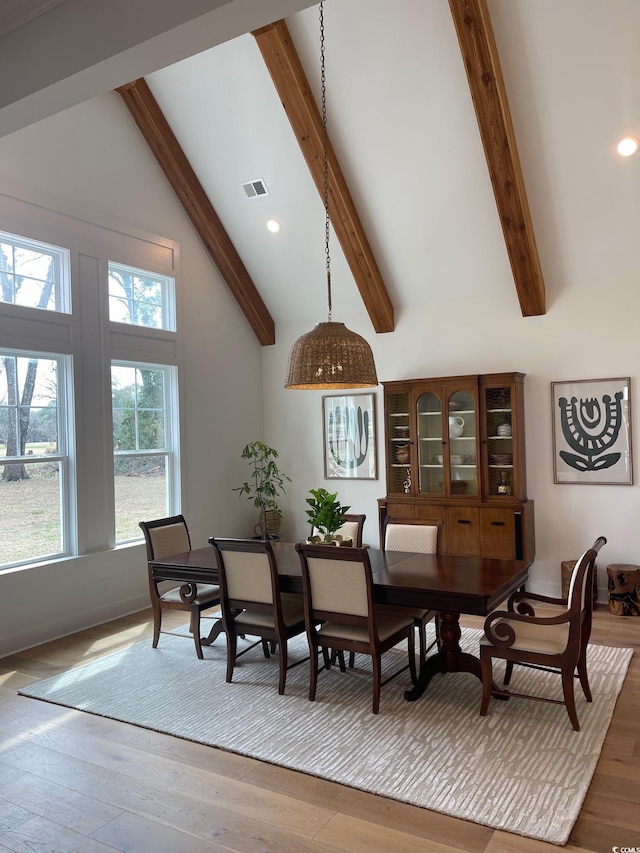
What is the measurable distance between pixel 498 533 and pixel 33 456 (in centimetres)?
390

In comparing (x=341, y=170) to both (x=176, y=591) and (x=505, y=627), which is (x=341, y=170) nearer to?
(x=176, y=591)

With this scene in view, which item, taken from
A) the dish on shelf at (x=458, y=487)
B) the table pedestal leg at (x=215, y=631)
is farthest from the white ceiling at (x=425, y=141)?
the table pedestal leg at (x=215, y=631)

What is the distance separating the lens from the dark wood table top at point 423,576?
3400 mm

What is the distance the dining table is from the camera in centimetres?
342

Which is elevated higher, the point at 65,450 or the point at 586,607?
the point at 65,450

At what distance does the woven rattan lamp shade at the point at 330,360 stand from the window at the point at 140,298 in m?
2.61

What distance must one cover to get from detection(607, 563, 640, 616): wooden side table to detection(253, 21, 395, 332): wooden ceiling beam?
10.2 ft

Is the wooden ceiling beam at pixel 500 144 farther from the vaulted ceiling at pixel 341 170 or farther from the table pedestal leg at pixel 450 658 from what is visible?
the table pedestal leg at pixel 450 658

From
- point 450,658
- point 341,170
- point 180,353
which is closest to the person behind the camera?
point 450,658

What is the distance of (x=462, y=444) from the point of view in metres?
6.07

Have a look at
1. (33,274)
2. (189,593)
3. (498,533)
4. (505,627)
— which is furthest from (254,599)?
(33,274)

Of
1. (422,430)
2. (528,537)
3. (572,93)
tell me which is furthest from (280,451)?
(572,93)

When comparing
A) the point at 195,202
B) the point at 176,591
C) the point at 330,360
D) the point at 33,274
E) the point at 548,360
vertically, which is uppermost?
the point at 195,202

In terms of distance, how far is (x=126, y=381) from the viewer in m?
5.87
